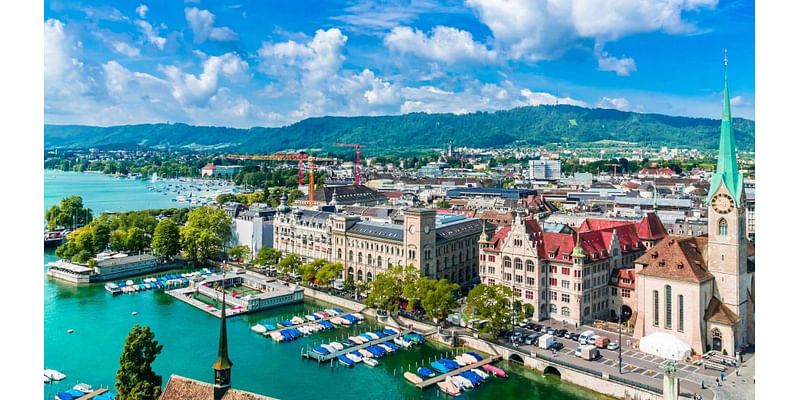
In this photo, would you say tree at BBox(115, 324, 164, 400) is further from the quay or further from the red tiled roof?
the red tiled roof

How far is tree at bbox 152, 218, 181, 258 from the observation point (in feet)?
227

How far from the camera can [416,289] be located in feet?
149

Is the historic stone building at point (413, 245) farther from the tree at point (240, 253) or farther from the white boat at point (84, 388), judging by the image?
the white boat at point (84, 388)

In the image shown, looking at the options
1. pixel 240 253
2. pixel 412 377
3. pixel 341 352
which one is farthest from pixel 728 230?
pixel 240 253

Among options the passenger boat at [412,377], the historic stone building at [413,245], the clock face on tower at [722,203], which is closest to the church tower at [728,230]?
the clock face on tower at [722,203]

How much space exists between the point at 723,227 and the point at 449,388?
1872cm

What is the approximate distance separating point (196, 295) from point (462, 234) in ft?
78.0

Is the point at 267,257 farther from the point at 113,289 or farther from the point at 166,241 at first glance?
the point at 166,241

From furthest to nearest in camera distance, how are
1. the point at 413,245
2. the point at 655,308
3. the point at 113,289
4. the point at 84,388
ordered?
the point at 113,289
the point at 413,245
the point at 655,308
the point at 84,388

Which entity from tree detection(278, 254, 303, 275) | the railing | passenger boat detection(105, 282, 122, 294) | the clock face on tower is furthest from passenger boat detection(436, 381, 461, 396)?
passenger boat detection(105, 282, 122, 294)

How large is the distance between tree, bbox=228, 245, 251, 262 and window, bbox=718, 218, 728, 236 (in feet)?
151

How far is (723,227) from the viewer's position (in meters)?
37.2

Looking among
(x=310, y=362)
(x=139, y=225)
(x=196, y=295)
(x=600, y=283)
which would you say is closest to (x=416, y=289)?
(x=310, y=362)

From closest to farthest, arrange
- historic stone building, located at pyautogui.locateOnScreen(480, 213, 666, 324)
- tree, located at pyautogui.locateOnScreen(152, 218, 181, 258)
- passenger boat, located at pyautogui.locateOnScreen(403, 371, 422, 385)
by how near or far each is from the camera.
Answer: passenger boat, located at pyautogui.locateOnScreen(403, 371, 422, 385) → historic stone building, located at pyautogui.locateOnScreen(480, 213, 666, 324) → tree, located at pyautogui.locateOnScreen(152, 218, 181, 258)
